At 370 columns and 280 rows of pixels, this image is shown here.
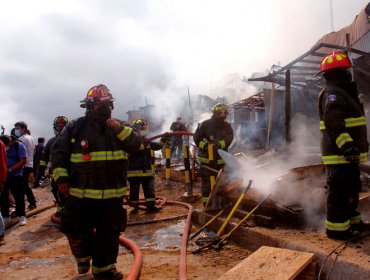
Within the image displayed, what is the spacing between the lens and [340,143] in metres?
3.32

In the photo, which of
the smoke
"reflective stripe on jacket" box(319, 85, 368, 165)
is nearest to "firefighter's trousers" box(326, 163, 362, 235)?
"reflective stripe on jacket" box(319, 85, 368, 165)

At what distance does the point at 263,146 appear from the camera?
53.1ft

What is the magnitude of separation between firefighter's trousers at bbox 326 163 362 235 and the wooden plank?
61 centimetres

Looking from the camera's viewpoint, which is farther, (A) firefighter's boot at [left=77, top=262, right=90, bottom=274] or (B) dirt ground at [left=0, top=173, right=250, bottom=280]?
(B) dirt ground at [left=0, top=173, right=250, bottom=280]

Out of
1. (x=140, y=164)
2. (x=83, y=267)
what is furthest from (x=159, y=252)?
(x=140, y=164)

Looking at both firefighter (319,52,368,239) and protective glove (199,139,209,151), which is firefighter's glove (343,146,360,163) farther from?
protective glove (199,139,209,151)

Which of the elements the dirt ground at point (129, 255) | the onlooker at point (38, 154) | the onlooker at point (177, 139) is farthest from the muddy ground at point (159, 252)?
the onlooker at point (177, 139)

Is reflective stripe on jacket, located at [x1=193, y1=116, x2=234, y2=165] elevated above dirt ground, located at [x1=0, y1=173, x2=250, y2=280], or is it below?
above

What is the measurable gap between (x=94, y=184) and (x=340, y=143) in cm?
244

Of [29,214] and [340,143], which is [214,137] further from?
[29,214]

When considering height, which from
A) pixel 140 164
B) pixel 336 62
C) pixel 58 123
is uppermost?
Answer: pixel 336 62

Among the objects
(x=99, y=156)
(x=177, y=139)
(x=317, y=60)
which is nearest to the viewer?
(x=99, y=156)

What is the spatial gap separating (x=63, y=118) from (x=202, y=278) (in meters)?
4.32

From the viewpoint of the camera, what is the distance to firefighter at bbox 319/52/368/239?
343cm
